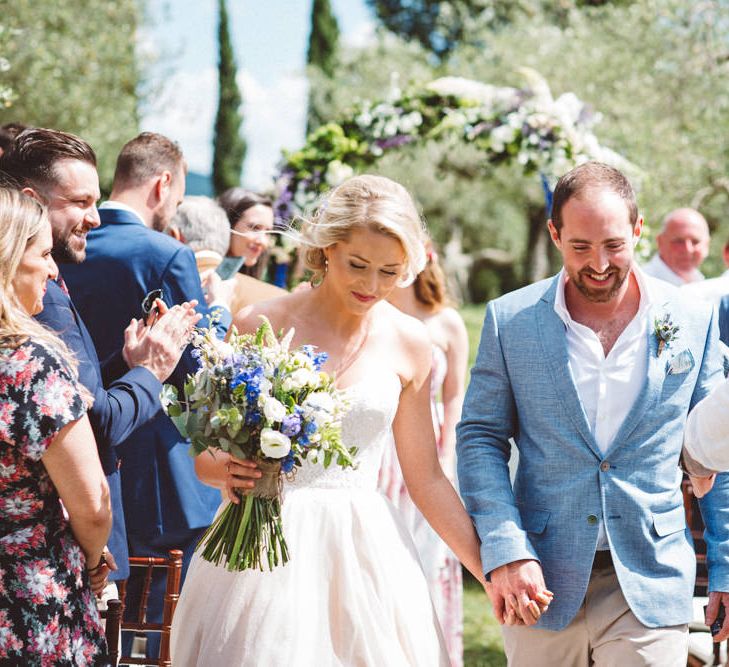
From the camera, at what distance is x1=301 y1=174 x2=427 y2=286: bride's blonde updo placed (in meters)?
3.36

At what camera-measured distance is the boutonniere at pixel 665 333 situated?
3328 mm

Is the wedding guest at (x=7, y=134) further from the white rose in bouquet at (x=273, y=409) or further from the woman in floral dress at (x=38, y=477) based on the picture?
the white rose in bouquet at (x=273, y=409)

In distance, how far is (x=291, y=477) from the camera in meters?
3.20

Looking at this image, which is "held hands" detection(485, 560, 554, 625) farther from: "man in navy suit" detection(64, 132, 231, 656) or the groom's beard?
"man in navy suit" detection(64, 132, 231, 656)

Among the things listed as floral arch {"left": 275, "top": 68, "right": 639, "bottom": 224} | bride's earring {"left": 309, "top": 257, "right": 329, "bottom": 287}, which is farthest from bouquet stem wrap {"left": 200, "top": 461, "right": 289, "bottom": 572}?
floral arch {"left": 275, "top": 68, "right": 639, "bottom": 224}

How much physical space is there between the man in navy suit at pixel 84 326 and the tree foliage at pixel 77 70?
11676 millimetres

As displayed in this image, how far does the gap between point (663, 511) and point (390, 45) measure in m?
28.8

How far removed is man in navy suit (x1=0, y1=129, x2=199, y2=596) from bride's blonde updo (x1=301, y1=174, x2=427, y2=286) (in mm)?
509

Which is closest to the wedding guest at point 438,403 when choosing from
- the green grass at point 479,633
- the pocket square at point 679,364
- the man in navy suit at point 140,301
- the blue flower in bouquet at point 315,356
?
the green grass at point 479,633

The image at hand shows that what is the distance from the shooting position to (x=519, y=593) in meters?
3.15

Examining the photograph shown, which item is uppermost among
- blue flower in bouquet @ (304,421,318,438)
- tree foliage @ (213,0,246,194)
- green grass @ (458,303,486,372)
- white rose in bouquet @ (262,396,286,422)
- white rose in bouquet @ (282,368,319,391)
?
tree foliage @ (213,0,246,194)

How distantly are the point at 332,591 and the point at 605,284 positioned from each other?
4.25 ft

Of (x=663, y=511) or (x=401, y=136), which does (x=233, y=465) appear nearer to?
(x=663, y=511)

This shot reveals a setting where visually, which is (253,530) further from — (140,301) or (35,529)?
(140,301)
